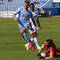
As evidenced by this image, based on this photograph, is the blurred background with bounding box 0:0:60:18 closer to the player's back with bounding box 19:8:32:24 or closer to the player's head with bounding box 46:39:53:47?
the player's back with bounding box 19:8:32:24

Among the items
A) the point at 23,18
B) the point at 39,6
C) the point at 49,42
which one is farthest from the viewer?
the point at 39,6

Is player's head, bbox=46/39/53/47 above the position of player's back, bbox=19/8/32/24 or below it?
below

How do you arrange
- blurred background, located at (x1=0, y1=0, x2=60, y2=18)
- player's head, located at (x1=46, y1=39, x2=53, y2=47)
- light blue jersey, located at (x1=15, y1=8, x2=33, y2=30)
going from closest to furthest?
player's head, located at (x1=46, y1=39, x2=53, y2=47), light blue jersey, located at (x1=15, y1=8, x2=33, y2=30), blurred background, located at (x1=0, y1=0, x2=60, y2=18)

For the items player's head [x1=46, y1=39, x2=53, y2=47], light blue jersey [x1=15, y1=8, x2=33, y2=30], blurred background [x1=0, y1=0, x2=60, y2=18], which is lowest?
blurred background [x1=0, y1=0, x2=60, y2=18]

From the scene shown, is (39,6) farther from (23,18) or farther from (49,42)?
(49,42)

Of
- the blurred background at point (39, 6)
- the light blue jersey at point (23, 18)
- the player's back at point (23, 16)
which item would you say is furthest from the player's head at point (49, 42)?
the blurred background at point (39, 6)

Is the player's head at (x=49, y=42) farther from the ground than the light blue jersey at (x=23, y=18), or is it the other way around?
the light blue jersey at (x=23, y=18)

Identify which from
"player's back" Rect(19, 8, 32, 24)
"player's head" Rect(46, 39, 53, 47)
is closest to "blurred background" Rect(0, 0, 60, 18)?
"player's back" Rect(19, 8, 32, 24)

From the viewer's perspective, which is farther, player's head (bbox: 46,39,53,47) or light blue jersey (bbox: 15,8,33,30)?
light blue jersey (bbox: 15,8,33,30)

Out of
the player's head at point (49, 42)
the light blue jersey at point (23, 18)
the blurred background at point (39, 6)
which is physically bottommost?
the blurred background at point (39, 6)

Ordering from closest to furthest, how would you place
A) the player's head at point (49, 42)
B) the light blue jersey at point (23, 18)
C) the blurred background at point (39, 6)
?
the player's head at point (49, 42)
the light blue jersey at point (23, 18)
the blurred background at point (39, 6)

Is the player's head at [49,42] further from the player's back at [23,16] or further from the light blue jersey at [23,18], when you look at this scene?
the player's back at [23,16]

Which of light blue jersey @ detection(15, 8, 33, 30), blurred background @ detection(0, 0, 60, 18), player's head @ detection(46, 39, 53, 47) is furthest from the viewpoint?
blurred background @ detection(0, 0, 60, 18)

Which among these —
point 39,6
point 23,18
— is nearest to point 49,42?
point 23,18
